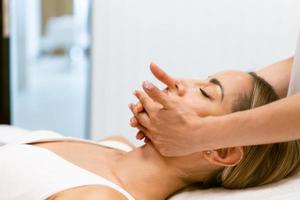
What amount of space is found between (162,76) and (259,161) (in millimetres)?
357

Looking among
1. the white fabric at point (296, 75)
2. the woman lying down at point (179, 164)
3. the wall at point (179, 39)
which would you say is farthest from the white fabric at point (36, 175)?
the wall at point (179, 39)

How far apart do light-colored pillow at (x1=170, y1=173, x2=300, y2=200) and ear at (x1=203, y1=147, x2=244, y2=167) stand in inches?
3.3

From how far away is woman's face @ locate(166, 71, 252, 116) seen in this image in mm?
1285

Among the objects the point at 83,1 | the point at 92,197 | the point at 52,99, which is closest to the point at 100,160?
the point at 92,197

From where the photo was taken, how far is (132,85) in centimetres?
240

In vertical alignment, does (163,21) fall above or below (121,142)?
above

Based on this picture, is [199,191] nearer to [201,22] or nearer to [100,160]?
[100,160]

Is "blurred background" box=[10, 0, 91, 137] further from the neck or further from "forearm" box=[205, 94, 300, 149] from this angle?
"forearm" box=[205, 94, 300, 149]

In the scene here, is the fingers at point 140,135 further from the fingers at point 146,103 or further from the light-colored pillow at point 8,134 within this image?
the light-colored pillow at point 8,134

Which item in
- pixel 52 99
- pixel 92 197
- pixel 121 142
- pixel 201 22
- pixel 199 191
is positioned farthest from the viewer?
pixel 52 99

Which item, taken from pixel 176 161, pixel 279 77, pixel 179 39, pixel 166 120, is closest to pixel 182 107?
pixel 166 120

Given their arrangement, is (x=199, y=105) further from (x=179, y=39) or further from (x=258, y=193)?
(x=179, y=39)

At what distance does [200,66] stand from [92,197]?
4.36 ft

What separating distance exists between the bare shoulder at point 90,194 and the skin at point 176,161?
17 cm
